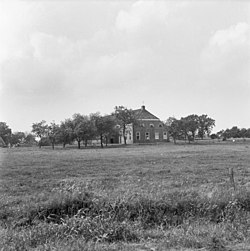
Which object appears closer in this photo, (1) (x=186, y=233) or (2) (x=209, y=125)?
(1) (x=186, y=233)

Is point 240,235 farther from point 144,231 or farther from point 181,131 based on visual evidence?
point 181,131

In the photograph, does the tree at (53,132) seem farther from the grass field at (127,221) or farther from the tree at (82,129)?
the grass field at (127,221)

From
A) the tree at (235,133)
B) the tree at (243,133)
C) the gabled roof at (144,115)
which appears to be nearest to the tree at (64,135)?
the gabled roof at (144,115)

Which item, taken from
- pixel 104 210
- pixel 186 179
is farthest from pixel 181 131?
pixel 104 210

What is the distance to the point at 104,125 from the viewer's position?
5222 cm

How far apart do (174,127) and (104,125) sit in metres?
20.0

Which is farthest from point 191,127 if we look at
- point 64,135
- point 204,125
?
point 64,135

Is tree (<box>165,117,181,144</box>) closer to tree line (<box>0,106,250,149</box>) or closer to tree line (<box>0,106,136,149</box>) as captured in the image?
tree line (<box>0,106,250,149</box>)

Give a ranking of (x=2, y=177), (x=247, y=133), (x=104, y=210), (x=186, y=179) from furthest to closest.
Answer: (x=247, y=133), (x=186, y=179), (x=2, y=177), (x=104, y=210)

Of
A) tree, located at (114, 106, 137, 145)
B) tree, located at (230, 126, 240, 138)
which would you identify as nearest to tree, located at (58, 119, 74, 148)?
tree, located at (114, 106, 137, 145)

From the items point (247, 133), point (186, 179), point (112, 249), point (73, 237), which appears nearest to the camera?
point (112, 249)

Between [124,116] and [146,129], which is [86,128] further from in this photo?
[146,129]

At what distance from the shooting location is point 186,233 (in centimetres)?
480

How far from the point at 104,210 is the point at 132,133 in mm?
58939
